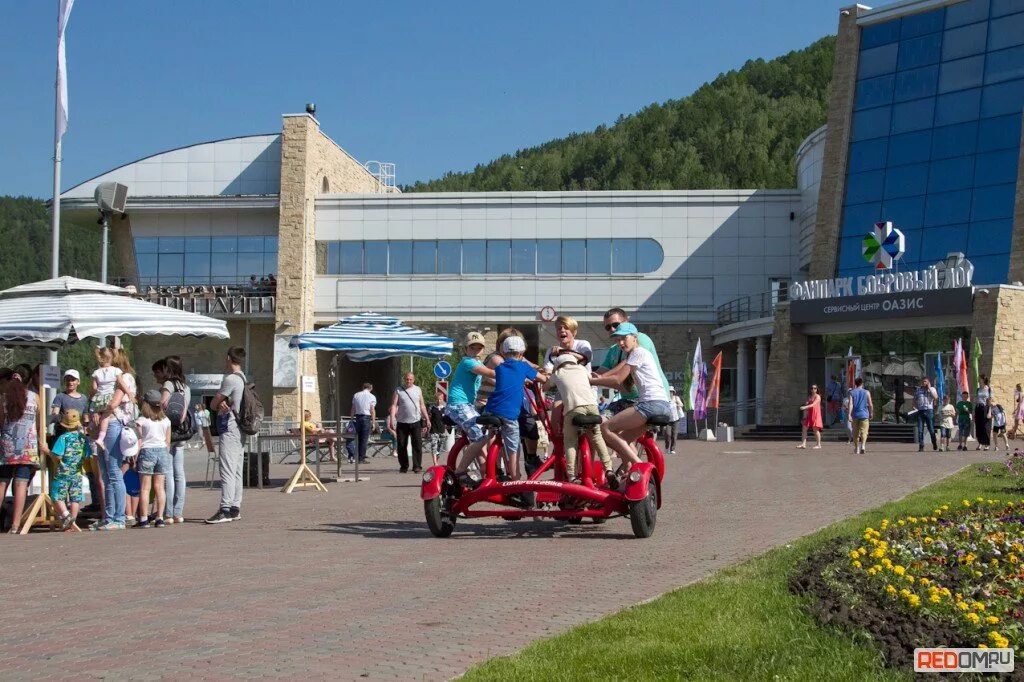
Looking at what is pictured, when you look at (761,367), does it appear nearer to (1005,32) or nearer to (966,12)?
(1005,32)

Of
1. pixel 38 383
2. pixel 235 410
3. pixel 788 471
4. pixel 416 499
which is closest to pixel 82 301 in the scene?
pixel 38 383

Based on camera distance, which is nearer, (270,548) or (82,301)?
(270,548)

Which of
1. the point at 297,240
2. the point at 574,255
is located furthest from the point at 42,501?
the point at 574,255

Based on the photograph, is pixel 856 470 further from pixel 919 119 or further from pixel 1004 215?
pixel 919 119

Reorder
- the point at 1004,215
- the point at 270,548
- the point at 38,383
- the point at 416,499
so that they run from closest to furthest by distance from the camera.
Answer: the point at 270,548 → the point at 38,383 → the point at 416,499 → the point at 1004,215

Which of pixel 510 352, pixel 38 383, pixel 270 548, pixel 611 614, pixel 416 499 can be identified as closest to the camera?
pixel 611 614

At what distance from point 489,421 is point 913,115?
37819 millimetres

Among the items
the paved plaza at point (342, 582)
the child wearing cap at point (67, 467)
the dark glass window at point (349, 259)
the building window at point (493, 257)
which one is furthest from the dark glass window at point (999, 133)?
the child wearing cap at point (67, 467)

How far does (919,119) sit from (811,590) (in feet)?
135

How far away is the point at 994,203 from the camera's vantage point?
41.2 meters

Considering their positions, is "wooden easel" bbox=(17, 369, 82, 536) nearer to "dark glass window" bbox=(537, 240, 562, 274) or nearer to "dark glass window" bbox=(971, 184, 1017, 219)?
"dark glass window" bbox=(971, 184, 1017, 219)

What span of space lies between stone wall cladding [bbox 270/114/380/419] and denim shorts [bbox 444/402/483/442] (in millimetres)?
37353

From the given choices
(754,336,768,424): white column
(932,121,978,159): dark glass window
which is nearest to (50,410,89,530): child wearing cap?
(754,336,768,424): white column

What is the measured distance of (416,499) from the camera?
16578 millimetres
